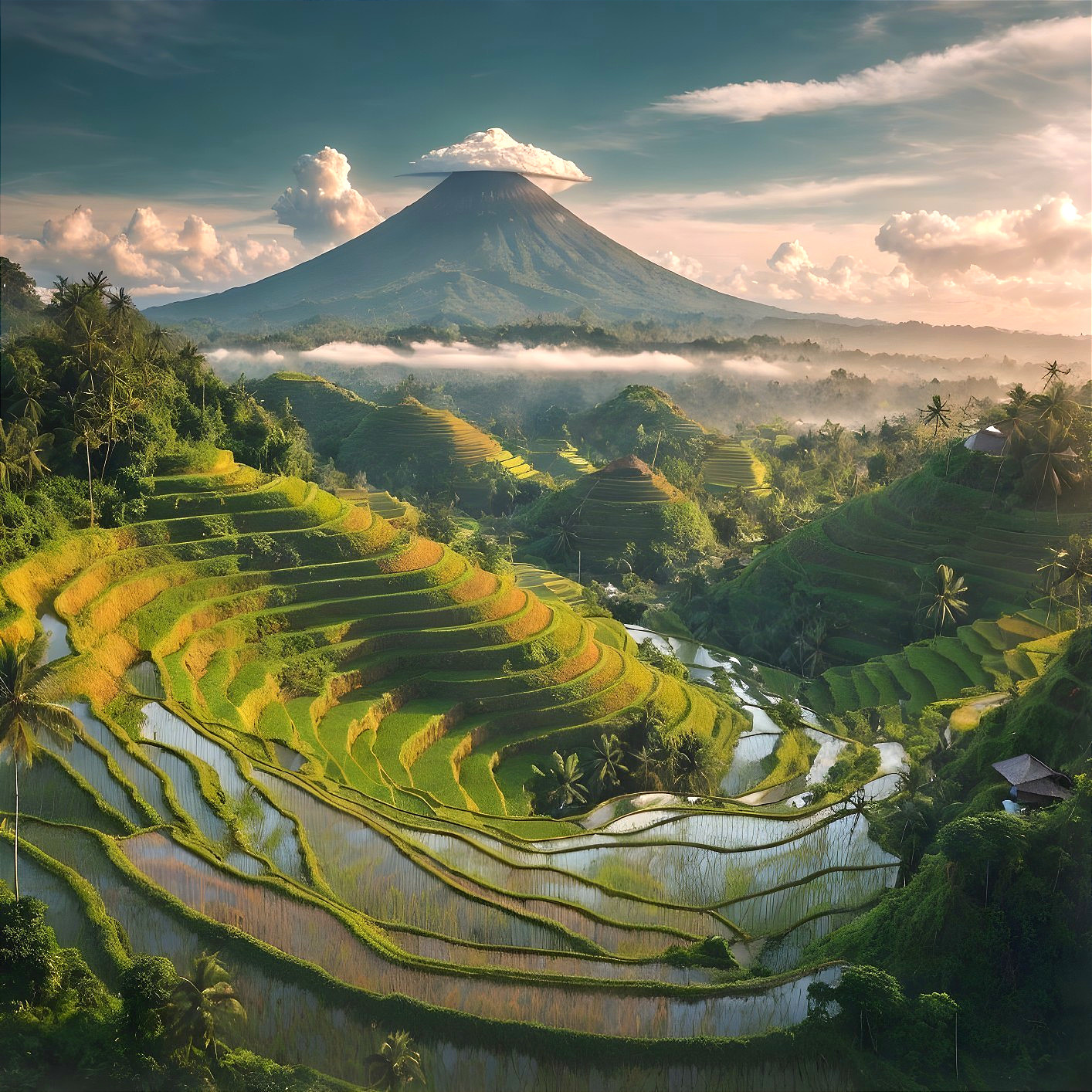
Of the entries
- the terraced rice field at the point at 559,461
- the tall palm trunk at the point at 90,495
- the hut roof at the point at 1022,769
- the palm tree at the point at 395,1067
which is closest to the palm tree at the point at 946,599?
the hut roof at the point at 1022,769

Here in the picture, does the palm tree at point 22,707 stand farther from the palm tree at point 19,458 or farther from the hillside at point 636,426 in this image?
the hillside at point 636,426

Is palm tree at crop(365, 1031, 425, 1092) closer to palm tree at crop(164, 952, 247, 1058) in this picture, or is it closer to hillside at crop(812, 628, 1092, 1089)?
palm tree at crop(164, 952, 247, 1058)

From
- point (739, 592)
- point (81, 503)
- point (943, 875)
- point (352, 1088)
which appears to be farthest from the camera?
point (739, 592)

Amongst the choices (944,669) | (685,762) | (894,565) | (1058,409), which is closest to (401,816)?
(685,762)

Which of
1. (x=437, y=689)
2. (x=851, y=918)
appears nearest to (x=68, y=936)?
(x=851, y=918)

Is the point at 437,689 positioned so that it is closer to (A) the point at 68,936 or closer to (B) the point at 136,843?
(B) the point at 136,843
